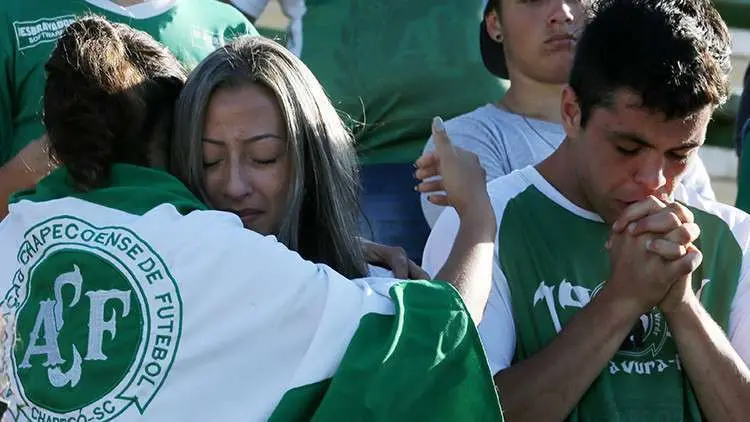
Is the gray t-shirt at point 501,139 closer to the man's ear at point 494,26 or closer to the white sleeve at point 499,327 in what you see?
the man's ear at point 494,26

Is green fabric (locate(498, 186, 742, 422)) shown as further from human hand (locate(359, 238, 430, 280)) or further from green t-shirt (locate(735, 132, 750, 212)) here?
green t-shirt (locate(735, 132, 750, 212))

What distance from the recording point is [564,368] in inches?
113

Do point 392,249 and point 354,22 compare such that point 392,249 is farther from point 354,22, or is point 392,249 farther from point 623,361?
point 354,22

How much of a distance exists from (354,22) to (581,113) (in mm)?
1416

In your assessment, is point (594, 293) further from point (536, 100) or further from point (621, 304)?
point (536, 100)

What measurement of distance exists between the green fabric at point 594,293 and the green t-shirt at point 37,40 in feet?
3.48

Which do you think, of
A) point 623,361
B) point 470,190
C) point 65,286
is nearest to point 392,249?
point 470,190

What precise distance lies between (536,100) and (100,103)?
5.22ft

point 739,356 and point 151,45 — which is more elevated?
point 151,45

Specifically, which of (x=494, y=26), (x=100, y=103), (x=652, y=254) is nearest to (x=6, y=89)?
(x=100, y=103)

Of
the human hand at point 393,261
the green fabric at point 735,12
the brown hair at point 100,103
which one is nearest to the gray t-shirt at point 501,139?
the human hand at point 393,261

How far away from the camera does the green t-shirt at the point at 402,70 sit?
443cm

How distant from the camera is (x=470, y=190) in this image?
9.85ft

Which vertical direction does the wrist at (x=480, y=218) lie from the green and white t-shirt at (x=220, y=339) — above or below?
above
